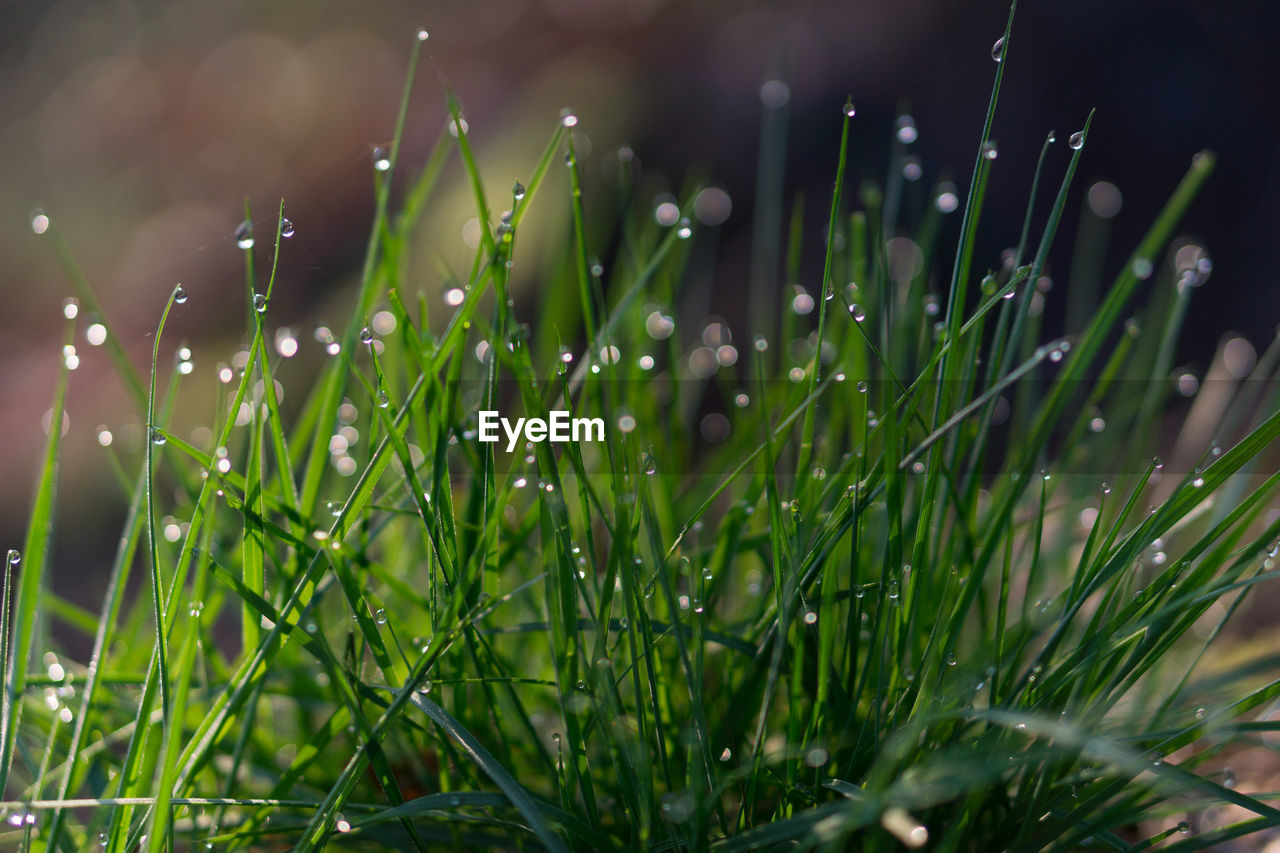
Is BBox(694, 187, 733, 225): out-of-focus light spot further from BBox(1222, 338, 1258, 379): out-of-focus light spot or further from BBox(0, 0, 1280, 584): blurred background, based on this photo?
BBox(1222, 338, 1258, 379): out-of-focus light spot

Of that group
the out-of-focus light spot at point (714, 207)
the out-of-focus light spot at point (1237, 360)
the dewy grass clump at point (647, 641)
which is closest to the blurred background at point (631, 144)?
the out-of-focus light spot at point (714, 207)

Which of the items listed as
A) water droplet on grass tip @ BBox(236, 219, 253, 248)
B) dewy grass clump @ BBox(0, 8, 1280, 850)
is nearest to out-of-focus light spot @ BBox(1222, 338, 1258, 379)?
dewy grass clump @ BBox(0, 8, 1280, 850)

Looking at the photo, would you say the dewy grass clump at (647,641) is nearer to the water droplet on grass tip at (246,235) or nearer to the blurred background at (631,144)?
the water droplet on grass tip at (246,235)

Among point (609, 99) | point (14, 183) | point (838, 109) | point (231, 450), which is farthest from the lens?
point (14, 183)

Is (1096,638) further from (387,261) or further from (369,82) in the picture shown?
(369,82)

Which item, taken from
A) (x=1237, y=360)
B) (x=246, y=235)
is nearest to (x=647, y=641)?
(x=246, y=235)

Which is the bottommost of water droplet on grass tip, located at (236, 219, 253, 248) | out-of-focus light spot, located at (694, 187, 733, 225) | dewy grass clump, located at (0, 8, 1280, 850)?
dewy grass clump, located at (0, 8, 1280, 850)

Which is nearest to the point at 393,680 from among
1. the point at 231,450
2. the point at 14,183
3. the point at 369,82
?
the point at 231,450

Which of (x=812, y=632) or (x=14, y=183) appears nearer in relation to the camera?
(x=812, y=632)
